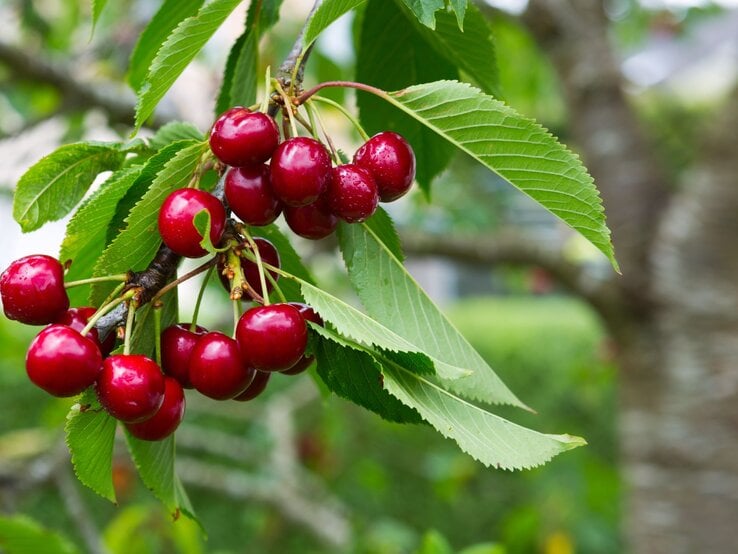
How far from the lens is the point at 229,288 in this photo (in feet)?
2.53

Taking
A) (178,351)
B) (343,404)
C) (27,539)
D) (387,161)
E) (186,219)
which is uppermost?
(387,161)

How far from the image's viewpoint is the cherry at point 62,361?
645 mm

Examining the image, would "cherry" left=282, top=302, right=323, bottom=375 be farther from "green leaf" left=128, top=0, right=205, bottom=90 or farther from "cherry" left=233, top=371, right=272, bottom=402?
"green leaf" left=128, top=0, right=205, bottom=90

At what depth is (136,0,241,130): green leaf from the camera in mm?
721

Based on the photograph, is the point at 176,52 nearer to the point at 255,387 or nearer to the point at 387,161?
the point at 387,161

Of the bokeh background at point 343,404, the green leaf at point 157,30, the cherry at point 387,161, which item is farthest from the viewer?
the bokeh background at point 343,404

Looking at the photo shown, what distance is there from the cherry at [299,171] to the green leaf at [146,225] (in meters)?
0.09

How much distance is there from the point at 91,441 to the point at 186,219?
226 millimetres

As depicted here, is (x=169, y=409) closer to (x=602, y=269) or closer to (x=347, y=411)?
(x=602, y=269)

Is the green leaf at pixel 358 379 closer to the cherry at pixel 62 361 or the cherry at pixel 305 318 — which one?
the cherry at pixel 305 318

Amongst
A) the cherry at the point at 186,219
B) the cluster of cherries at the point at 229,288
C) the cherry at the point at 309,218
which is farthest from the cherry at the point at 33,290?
the cherry at the point at 309,218

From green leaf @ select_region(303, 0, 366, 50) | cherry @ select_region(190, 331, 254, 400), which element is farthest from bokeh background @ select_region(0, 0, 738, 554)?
green leaf @ select_region(303, 0, 366, 50)

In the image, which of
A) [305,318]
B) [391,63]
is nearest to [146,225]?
[305,318]

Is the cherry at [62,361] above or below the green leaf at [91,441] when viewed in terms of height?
above
